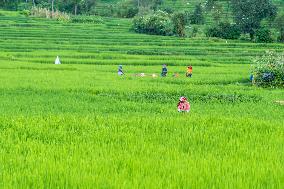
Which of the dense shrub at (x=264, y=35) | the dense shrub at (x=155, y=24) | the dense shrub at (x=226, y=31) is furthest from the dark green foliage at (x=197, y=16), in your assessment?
the dense shrub at (x=264, y=35)

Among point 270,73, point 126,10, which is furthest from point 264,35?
point 126,10

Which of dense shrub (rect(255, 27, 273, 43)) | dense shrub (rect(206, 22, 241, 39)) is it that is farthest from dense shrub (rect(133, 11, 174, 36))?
dense shrub (rect(255, 27, 273, 43))

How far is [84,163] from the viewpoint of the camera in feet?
18.5

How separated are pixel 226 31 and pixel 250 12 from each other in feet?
10.6

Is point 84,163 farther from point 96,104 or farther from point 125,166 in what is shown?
point 96,104

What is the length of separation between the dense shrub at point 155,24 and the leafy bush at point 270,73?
31.4m

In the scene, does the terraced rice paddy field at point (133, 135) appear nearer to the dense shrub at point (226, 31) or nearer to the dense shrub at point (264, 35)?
the dense shrub at point (264, 35)

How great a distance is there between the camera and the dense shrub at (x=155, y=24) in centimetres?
5059

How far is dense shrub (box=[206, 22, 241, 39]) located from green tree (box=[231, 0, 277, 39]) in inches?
27.1

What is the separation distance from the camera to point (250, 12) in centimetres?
4722

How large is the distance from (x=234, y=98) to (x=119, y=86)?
13.7ft

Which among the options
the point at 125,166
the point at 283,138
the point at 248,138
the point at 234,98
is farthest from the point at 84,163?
the point at 234,98

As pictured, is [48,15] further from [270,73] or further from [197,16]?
[270,73]

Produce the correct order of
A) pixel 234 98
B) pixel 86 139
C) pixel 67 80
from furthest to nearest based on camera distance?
1. pixel 67 80
2. pixel 234 98
3. pixel 86 139
